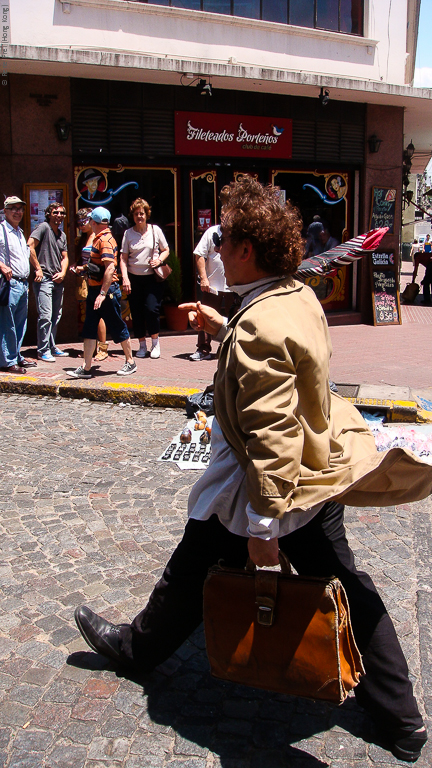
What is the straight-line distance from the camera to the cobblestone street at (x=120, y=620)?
247cm

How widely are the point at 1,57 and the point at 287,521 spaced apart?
879cm

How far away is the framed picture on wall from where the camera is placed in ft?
33.3

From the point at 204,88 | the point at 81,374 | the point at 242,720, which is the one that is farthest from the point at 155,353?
the point at 242,720

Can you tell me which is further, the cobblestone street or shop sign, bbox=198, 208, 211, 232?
shop sign, bbox=198, 208, 211, 232

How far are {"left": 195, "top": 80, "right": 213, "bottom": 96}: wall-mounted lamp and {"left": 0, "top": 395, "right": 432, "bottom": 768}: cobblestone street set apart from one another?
668 cm

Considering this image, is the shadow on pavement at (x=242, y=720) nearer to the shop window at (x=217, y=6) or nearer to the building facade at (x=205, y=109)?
the building facade at (x=205, y=109)

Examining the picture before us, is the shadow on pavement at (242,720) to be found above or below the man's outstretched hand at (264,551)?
below

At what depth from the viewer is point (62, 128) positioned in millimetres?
10102

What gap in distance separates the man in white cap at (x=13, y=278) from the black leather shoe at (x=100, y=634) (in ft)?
19.0

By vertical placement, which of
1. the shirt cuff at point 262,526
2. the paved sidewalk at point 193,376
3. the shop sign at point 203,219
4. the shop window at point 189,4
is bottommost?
the paved sidewalk at point 193,376

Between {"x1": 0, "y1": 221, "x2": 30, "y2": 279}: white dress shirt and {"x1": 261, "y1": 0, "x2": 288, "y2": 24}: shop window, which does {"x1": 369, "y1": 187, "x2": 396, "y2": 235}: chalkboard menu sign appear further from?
{"x1": 0, "y1": 221, "x2": 30, "y2": 279}: white dress shirt

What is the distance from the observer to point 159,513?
4.50 metres

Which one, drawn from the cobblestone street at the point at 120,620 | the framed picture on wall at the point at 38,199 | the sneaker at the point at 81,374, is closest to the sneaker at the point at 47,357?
the sneaker at the point at 81,374

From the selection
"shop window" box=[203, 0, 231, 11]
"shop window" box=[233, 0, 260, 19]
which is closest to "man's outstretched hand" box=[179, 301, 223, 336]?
"shop window" box=[203, 0, 231, 11]
